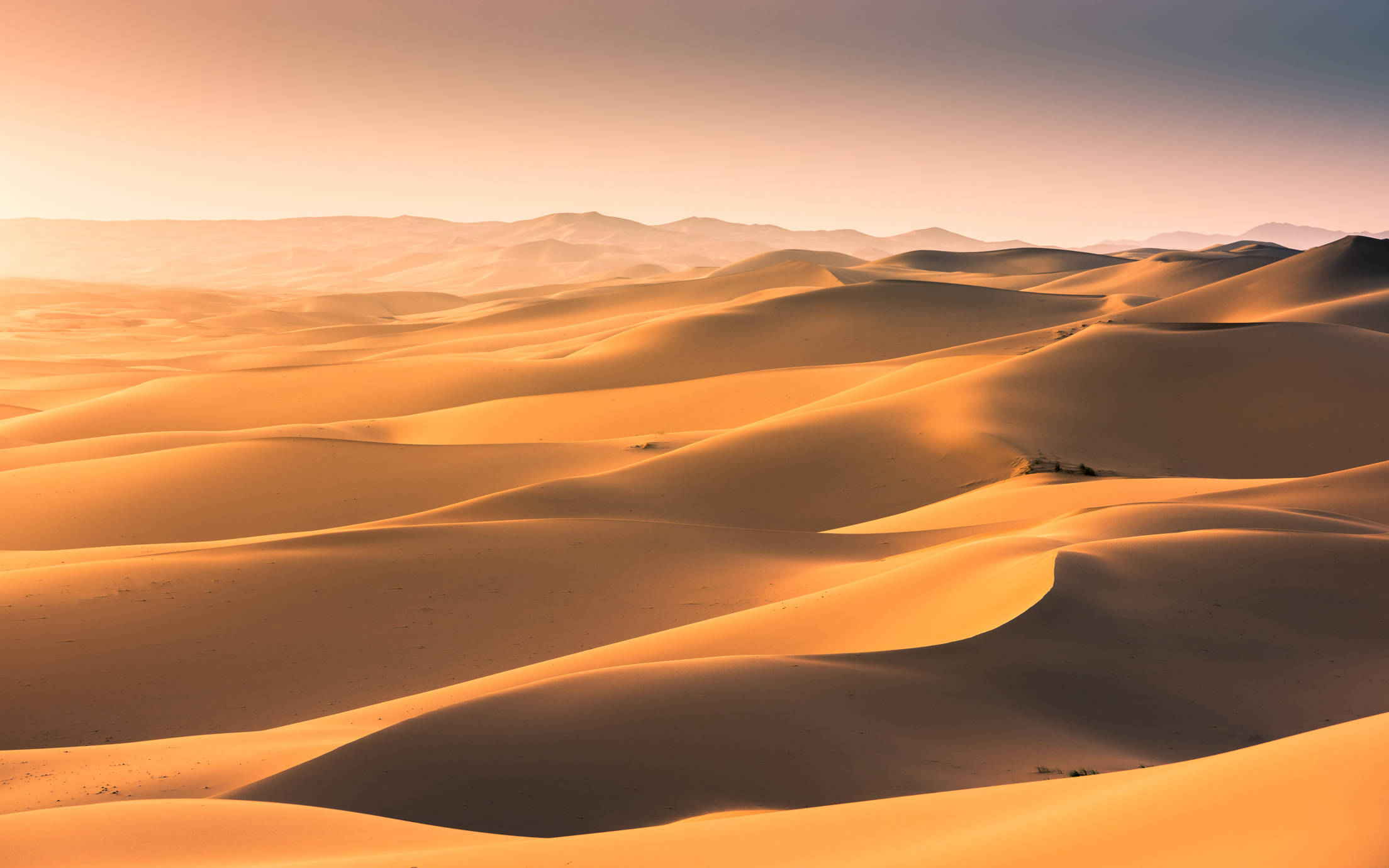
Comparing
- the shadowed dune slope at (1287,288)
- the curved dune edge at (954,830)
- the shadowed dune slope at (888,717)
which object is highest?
the shadowed dune slope at (1287,288)

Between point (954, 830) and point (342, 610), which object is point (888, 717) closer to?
point (954, 830)

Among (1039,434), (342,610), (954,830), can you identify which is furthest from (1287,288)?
(954,830)

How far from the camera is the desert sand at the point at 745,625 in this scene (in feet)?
17.1

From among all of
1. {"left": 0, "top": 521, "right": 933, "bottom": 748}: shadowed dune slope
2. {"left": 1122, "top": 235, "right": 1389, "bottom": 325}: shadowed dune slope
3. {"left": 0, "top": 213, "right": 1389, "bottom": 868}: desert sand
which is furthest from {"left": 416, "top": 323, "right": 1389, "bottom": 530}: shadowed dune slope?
{"left": 1122, "top": 235, "right": 1389, "bottom": 325}: shadowed dune slope

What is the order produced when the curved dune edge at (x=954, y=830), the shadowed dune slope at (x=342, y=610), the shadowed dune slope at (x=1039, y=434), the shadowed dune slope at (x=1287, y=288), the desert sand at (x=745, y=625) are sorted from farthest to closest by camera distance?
the shadowed dune slope at (x=1287, y=288), the shadowed dune slope at (x=1039, y=434), the shadowed dune slope at (x=342, y=610), the desert sand at (x=745, y=625), the curved dune edge at (x=954, y=830)

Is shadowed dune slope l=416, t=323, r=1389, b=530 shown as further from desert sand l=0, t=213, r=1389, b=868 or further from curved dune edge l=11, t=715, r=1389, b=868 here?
curved dune edge l=11, t=715, r=1389, b=868

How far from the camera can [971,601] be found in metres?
10.1

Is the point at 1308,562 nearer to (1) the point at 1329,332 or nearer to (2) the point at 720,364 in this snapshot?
(1) the point at 1329,332

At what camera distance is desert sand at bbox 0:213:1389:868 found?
521cm

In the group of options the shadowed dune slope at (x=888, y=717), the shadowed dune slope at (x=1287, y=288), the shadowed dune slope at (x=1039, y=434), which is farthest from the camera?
the shadowed dune slope at (x=1287, y=288)

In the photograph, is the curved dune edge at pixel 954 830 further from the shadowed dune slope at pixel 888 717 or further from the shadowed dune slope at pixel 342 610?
the shadowed dune slope at pixel 342 610

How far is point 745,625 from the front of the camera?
1057 centimetres

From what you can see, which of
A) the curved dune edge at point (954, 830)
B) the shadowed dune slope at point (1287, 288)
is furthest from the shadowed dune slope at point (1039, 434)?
the shadowed dune slope at point (1287, 288)

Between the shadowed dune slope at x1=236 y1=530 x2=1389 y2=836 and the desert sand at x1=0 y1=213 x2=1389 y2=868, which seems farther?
the shadowed dune slope at x1=236 y1=530 x2=1389 y2=836
